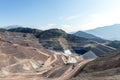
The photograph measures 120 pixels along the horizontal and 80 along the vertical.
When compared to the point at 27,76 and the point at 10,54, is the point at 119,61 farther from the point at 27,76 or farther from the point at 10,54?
the point at 10,54

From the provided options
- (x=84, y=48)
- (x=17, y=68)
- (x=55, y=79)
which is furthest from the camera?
(x=84, y=48)

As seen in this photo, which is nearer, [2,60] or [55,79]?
[55,79]

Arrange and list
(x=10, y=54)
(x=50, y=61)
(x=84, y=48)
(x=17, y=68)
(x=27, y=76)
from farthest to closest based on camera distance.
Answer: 1. (x=84, y=48)
2. (x=50, y=61)
3. (x=10, y=54)
4. (x=17, y=68)
5. (x=27, y=76)

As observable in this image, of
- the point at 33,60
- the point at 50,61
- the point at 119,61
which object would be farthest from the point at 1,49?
the point at 119,61

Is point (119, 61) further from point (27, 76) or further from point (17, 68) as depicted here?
point (17, 68)

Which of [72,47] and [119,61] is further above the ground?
[119,61]

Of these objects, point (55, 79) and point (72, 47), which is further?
point (72, 47)

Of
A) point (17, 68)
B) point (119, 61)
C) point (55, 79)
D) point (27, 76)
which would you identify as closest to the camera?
point (119, 61)

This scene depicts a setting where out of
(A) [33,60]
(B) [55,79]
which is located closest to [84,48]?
(A) [33,60]

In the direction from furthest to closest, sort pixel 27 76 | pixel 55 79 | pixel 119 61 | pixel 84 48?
pixel 84 48, pixel 27 76, pixel 55 79, pixel 119 61
